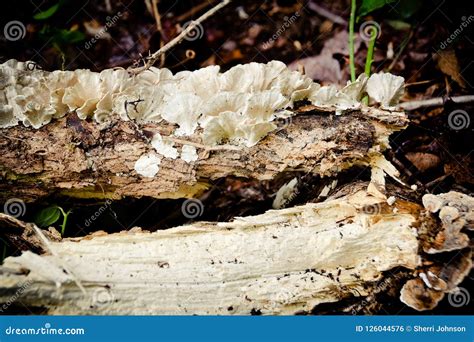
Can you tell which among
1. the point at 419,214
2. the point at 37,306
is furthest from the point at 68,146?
the point at 419,214

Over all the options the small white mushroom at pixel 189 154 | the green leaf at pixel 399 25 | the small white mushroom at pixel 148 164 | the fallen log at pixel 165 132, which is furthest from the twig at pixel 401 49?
the small white mushroom at pixel 148 164

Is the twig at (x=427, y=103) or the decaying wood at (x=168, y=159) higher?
the decaying wood at (x=168, y=159)

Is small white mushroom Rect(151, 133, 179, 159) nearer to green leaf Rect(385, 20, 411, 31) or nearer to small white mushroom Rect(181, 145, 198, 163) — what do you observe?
small white mushroom Rect(181, 145, 198, 163)

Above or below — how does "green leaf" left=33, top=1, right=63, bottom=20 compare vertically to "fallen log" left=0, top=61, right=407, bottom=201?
above

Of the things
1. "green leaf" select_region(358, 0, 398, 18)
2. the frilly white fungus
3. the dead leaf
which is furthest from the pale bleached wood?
the dead leaf

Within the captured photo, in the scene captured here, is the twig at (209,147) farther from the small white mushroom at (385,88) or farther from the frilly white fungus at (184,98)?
the small white mushroom at (385,88)

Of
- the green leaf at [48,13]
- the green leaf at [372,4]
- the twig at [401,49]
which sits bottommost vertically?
the twig at [401,49]
